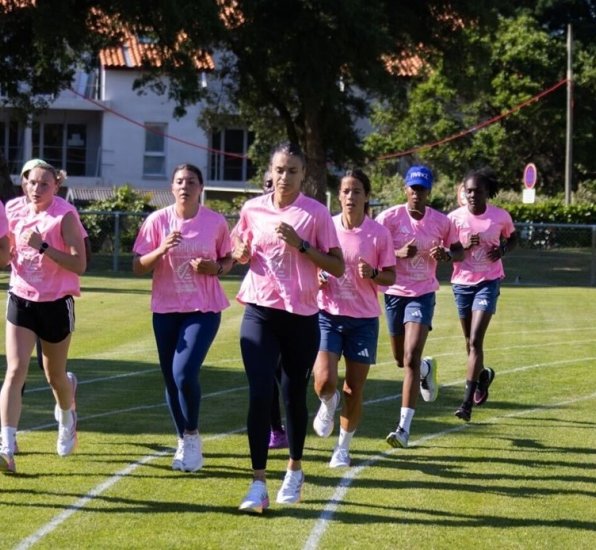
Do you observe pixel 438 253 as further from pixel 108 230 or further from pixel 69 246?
pixel 108 230

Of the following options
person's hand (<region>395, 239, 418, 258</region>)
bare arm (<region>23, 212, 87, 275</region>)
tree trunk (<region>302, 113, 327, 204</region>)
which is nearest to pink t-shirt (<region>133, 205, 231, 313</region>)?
bare arm (<region>23, 212, 87, 275</region>)

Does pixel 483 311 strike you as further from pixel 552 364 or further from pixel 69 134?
pixel 69 134

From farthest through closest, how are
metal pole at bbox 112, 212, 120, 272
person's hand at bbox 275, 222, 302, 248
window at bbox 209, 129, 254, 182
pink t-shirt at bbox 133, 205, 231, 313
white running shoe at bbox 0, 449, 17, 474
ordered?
window at bbox 209, 129, 254, 182, metal pole at bbox 112, 212, 120, 272, pink t-shirt at bbox 133, 205, 231, 313, white running shoe at bbox 0, 449, 17, 474, person's hand at bbox 275, 222, 302, 248

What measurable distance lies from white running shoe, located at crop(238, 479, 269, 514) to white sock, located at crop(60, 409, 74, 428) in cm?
197

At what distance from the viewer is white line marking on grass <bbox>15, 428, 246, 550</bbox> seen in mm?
6912

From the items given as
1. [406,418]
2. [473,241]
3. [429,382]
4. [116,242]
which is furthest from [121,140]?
[406,418]

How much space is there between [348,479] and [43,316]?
89.1 inches

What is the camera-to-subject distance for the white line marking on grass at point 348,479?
7.18m

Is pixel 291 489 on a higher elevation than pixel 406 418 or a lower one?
lower

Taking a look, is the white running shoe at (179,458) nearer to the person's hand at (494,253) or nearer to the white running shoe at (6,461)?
the white running shoe at (6,461)

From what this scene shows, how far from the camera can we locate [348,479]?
8805 mm

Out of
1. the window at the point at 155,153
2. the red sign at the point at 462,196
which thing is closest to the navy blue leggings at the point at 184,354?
the red sign at the point at 462,196

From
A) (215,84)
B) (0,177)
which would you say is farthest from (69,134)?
(0,177)

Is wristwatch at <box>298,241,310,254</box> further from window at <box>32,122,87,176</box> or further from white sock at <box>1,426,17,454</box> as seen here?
window at <box>32,122,87,176</box>
